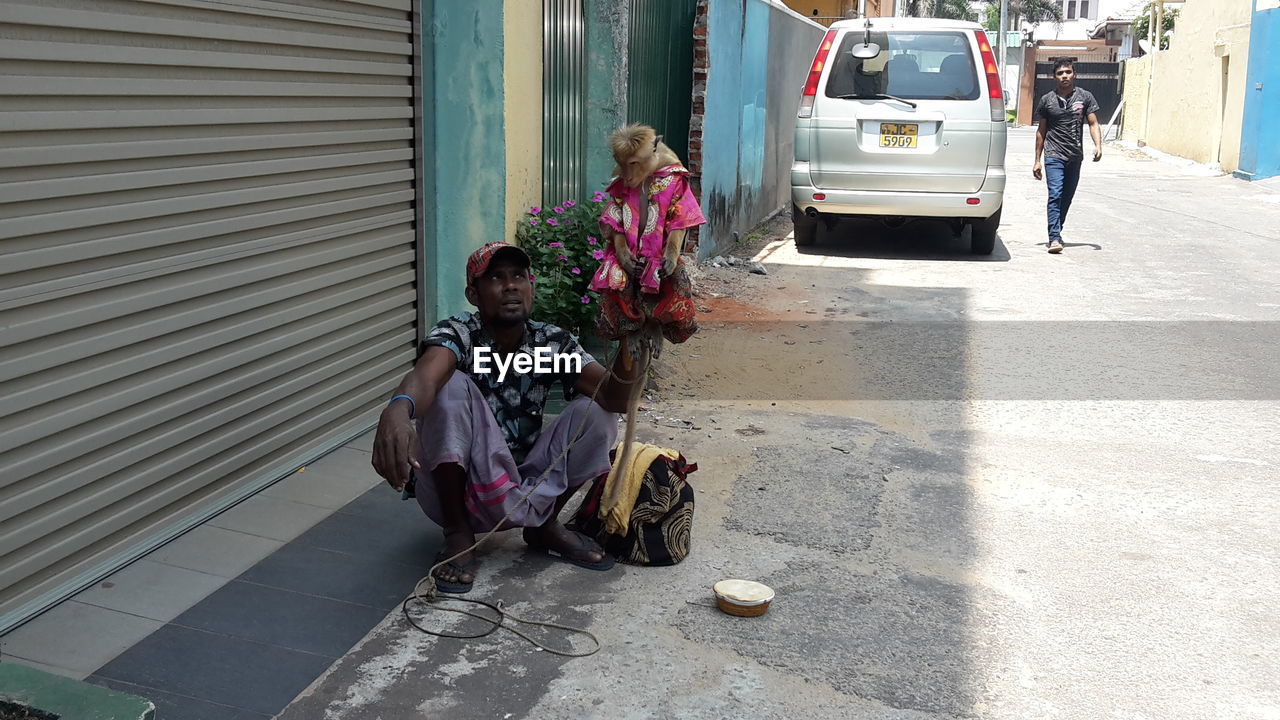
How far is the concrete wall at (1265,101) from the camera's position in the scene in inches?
718

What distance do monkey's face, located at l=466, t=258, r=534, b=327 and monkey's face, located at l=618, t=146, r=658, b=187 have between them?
1.56ft

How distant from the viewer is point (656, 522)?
389 cm

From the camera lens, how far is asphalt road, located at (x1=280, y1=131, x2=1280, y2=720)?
3109 millimetres

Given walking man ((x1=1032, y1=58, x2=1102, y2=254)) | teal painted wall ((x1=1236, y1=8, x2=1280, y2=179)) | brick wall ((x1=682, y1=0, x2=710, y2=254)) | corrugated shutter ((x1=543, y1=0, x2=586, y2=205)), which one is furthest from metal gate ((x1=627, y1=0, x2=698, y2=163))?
teal painted wall ((x1=1236, y1=8, x2=1280, y2=179))

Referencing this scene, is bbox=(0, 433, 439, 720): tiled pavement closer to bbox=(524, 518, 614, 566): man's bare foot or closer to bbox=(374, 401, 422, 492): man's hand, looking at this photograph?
bbox=(524, 518, 614, 566): man's bare foot

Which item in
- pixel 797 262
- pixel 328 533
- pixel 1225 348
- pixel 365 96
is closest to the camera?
pixel 328 533

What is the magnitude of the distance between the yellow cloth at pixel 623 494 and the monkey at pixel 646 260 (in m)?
0.39

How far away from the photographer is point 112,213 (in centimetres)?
350

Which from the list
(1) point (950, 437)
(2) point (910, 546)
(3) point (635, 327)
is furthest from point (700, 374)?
(3) point (635, 327)

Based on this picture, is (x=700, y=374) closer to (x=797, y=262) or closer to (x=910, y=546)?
(x=910, y=546)

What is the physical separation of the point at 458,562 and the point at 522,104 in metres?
3.12

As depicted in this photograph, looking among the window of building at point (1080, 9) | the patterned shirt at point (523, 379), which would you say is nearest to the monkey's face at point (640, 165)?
the patterned shirt at point (523, 379)

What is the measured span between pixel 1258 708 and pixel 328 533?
2925mm

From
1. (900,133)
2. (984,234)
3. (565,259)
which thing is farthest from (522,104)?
(984,234)
